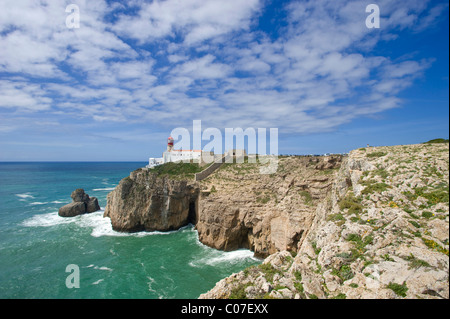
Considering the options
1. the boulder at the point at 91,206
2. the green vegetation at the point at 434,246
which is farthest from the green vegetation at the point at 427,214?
the boulder at the point at 91,206

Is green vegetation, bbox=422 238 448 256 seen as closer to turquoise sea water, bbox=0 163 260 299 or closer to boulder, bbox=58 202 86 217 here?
Answer: turquoise sea water, bbox=0 163 260 299

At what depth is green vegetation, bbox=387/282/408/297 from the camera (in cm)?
711

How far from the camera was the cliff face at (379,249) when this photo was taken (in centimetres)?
765

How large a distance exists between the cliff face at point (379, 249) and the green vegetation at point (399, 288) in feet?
0.09

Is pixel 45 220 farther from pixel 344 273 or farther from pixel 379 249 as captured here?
pixel 379 249

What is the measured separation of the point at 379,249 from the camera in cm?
924

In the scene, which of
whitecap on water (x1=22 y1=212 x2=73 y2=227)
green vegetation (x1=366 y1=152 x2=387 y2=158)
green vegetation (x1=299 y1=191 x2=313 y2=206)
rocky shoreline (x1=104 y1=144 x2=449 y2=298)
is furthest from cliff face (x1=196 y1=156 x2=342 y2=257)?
whitecap on water (x1=22 y1=212 x2=73 y2=227)

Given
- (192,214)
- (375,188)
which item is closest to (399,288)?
(375,188)

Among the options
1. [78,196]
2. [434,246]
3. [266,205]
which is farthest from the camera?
[78,196]

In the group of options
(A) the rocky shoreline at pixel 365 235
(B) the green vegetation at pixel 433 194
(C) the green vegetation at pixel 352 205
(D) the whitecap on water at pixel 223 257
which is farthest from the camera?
(D) the whitecap on water at pixel 223 257

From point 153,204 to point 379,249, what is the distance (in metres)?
34.2

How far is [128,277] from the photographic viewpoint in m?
23.1

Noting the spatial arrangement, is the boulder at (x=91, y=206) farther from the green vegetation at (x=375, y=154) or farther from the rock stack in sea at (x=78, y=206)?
the green vegetation at (x=375, y=154)
